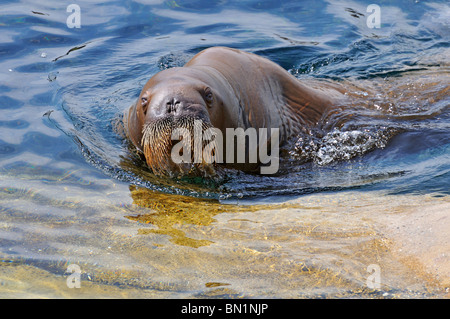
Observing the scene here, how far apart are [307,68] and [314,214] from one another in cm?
477

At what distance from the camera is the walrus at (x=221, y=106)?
15.8ft

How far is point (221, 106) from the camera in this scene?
5289 mm

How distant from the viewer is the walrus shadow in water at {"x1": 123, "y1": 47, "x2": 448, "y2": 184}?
4.89 meters

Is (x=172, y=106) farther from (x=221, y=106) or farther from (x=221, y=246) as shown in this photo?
(x=221, y=246)

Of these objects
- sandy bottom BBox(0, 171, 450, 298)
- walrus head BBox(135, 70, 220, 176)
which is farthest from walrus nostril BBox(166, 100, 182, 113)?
sandy bottom BBox(0, 171, 450, 298)

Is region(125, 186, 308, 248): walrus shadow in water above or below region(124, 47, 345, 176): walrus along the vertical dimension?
below

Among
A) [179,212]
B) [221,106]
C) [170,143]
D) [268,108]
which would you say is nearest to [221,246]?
[179,212]

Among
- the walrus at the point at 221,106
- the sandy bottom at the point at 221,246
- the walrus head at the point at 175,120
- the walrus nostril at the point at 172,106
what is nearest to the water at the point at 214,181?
the sandy bottom at the point at 221,246

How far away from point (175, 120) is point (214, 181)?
38.1 inches

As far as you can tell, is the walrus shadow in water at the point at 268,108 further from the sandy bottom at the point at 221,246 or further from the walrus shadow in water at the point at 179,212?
the sandy bottom at the point at 221,246

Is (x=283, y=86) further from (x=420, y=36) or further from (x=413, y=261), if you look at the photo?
(x=420, y=36)

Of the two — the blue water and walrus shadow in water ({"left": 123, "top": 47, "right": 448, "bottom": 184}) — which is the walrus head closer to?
walrus shadow in water ({"left": 123, "top": 47, "right": 448, "bottom": 184})

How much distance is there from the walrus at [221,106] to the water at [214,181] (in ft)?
0.68

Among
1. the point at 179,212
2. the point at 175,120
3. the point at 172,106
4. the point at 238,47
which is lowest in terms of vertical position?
the point at 179,212
